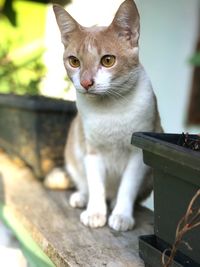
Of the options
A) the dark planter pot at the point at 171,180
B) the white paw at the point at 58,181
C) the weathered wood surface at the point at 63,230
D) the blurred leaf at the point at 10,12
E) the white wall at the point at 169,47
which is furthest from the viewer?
the white wall at the point at 169,47

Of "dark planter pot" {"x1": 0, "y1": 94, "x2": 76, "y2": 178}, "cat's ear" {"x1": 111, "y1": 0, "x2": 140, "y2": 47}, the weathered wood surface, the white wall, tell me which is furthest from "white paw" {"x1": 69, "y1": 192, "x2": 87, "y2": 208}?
the white wall

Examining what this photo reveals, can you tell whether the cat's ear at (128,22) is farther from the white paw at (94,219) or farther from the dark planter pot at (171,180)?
the white paw at (94,219)

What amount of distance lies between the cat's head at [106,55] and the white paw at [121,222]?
14.7 inches

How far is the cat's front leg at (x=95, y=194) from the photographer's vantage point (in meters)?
1.58

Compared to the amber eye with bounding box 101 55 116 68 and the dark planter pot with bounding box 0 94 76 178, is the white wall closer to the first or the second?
the dark planter pot with bounding box 0 94 76 178

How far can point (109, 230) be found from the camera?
155 centimetres

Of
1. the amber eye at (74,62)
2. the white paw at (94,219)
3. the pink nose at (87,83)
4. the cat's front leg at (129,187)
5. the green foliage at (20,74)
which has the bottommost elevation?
the white paw at (94,219)

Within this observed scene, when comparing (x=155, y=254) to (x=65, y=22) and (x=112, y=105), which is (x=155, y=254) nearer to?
(x=112, y=105)

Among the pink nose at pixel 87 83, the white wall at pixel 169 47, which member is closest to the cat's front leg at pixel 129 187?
the pink nose at pixel 87 83

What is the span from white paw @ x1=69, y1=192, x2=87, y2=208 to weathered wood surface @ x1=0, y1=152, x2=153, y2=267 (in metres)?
0.02

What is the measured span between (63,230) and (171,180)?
1.84 feet

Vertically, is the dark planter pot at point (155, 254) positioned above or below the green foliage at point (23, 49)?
below

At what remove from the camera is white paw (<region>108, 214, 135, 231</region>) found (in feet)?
5.06

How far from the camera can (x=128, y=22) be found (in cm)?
144
